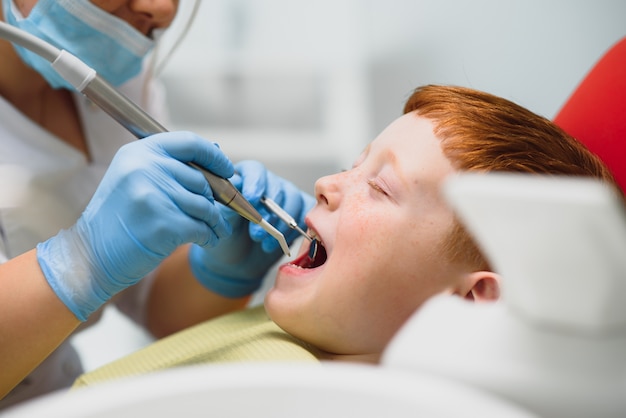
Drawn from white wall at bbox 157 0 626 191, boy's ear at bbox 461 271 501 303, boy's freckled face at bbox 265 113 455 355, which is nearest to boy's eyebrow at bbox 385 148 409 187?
boy's freckled face at bbox 265 113 455 355

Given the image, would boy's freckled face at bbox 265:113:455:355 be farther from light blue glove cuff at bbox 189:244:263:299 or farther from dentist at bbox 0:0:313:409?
light blue glove cuff at bbox 189:244:263:299

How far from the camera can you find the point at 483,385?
55 cm

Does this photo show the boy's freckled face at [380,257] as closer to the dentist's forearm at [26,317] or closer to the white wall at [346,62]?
the dentist's forearm at [26,317]

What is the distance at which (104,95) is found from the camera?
99 centimetres

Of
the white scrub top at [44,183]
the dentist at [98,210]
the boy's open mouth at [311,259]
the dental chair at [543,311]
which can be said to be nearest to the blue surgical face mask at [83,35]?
the dentist at [98,210]

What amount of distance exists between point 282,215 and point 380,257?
0.25 m

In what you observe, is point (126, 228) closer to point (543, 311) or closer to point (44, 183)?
point (44, 183)

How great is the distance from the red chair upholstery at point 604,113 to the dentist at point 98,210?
0.53m

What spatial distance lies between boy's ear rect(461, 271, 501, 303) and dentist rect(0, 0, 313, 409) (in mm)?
394

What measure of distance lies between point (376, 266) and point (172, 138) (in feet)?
1.19

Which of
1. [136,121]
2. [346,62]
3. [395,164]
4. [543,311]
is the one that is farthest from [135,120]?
[346,62]

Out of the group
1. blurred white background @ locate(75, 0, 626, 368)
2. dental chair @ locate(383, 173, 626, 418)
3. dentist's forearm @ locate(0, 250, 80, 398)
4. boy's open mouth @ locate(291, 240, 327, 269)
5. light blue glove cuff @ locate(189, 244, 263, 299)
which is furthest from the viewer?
blurred white background @ locate(75, 0, 626, 368)

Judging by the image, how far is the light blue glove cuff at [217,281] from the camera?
139cm

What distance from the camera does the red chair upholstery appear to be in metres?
1.14
